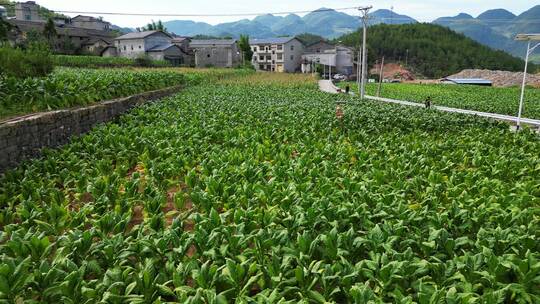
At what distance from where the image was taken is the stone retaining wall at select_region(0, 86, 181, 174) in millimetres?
9820

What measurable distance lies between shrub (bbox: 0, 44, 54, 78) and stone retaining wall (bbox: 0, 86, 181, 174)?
312cm

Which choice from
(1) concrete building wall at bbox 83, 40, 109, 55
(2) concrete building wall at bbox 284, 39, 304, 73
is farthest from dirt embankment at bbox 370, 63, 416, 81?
(1) concrete building wall at bbox 83, 40, 109, 55

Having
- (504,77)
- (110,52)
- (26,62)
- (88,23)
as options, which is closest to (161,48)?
(110,52)

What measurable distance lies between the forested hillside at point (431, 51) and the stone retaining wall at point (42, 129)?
10349 centimetres

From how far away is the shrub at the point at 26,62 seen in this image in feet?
49.9

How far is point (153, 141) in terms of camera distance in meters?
12.4

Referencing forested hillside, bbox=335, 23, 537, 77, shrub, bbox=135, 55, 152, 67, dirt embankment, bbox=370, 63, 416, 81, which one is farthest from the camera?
forested hillside, bbox=335, 23, 537, 77

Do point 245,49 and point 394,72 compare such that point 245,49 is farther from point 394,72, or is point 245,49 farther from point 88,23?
point 394,72

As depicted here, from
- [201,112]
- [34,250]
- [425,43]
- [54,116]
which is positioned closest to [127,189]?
[34,250]

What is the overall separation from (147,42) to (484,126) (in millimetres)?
62250

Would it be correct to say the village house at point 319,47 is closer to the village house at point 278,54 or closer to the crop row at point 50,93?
the village house at point 278,54

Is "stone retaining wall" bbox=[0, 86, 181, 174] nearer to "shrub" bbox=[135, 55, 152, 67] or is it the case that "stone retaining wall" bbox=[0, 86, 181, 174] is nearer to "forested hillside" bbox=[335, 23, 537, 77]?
"shrub" bbox=[135, 55, 152, 67]

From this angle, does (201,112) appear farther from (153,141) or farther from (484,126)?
(484,126)

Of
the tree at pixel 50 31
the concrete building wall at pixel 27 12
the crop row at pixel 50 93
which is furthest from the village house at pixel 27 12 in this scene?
the crop row at pixel 50 93
